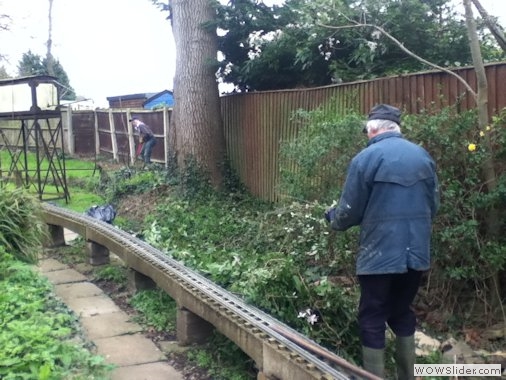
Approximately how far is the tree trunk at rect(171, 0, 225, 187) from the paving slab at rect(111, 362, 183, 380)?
688 centimetres

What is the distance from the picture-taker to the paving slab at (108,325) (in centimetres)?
570

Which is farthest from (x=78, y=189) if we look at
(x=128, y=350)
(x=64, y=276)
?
(x=128, y=350)

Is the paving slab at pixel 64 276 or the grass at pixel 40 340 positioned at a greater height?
the grass at pixel 40 340

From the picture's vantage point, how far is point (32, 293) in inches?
208

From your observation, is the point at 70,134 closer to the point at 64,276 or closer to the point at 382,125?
the point at 64,276

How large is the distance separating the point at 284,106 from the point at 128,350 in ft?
19.0

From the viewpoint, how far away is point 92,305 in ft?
21.8

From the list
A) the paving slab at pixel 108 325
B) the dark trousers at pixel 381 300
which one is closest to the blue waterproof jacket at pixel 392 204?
the dark trousers at pixel 381 300

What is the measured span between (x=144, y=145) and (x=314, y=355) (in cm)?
1391

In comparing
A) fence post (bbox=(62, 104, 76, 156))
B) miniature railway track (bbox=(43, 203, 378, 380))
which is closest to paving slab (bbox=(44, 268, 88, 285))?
miniature railway track (bbox=(43, 203, 378, 380))

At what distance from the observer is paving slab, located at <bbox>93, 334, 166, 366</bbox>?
5.02 metres

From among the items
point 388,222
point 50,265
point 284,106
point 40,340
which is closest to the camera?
point 388,222

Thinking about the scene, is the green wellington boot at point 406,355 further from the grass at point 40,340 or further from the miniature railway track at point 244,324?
the grass at point 40,340

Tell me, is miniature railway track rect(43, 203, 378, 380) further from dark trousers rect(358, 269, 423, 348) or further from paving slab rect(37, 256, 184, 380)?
paving slab rect(37, 256, 184, 380)
